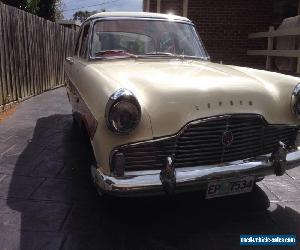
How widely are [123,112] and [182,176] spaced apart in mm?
607

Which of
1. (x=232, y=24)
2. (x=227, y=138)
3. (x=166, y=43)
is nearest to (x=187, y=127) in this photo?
(x=227, y=138)

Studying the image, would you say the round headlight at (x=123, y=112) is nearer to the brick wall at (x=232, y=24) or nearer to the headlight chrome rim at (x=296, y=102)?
the headlight chrome rim at (x=296, y=102)

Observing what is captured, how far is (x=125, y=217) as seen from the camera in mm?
3441

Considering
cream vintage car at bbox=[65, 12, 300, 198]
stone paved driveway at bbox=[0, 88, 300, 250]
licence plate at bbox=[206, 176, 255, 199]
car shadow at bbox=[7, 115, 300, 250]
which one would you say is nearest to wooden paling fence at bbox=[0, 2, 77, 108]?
stone paved driveway at bbox=[0, 88, 300, 250]

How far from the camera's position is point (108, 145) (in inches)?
113

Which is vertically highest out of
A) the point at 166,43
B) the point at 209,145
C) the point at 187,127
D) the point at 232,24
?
the point at 232,24

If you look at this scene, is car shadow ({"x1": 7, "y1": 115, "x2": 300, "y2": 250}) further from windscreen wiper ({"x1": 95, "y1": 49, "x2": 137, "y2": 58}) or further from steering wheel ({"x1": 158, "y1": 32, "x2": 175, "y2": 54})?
steering wheel ({"x1": 158, "y1": 32, "x2": 175, "y2": 54})

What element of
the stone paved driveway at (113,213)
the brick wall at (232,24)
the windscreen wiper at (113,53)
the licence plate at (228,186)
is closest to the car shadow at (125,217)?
the stone paved driveway at (113,213)

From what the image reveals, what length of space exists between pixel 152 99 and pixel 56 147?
9.20 feet

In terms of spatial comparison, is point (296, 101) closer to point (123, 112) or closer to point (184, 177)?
point (184, 177)

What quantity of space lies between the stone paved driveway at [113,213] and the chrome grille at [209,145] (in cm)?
60

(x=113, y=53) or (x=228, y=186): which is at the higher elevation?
(x=113, y=53)

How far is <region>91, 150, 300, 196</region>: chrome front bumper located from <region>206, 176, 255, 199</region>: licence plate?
0.15ft

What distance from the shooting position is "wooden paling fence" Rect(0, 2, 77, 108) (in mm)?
7461
